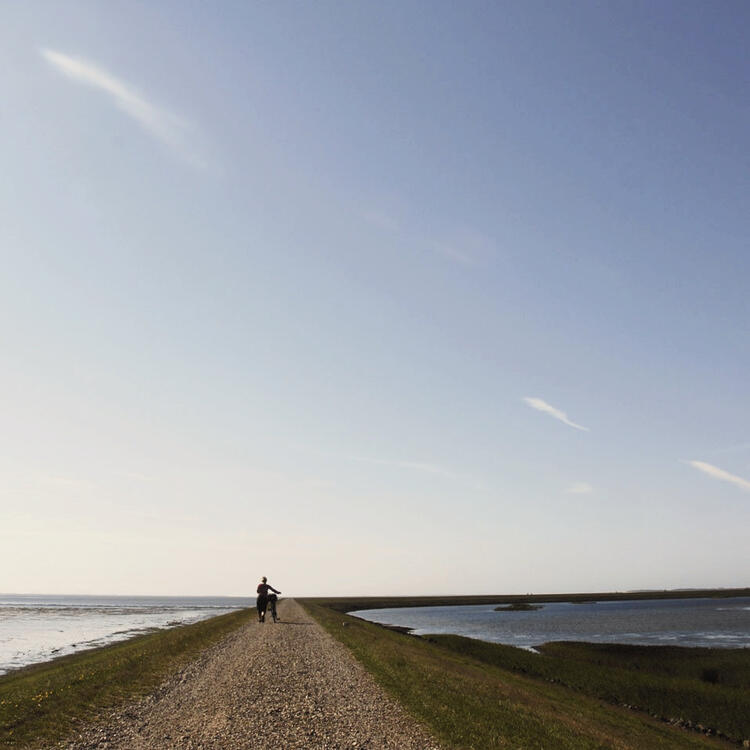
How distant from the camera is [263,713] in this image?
672 inches

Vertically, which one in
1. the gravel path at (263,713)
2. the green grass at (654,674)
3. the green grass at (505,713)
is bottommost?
the green grass at (654,674)

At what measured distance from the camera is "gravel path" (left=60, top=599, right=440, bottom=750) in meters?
14.4

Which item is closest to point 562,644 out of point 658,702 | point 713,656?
point 713,656

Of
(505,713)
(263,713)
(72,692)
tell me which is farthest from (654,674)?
(72,692)

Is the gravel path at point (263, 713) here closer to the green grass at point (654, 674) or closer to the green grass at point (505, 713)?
the green grass at point (505, 713)

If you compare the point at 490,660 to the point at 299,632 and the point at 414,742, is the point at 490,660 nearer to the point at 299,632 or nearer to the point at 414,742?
the point at 299,632

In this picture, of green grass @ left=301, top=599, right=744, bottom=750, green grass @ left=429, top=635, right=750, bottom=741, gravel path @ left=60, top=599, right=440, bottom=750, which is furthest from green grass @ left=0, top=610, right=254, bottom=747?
green grass @ left=429, top=635, right=750, bottom=741

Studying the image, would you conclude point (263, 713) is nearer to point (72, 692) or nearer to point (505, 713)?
point (72, 692)

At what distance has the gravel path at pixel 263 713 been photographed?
1439cm

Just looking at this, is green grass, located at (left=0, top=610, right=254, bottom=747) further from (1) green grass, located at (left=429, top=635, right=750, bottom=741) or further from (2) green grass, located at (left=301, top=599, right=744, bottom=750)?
(1) green grass, located at (left=429, top=635, right=750, bottom=741)

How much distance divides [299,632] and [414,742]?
2958 centimetres

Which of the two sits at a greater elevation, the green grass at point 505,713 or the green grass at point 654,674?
the green grass at point 505,713

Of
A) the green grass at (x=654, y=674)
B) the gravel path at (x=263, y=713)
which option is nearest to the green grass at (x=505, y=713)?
the gravel path at (x=263, y=713)

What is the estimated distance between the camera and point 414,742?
1436cm
